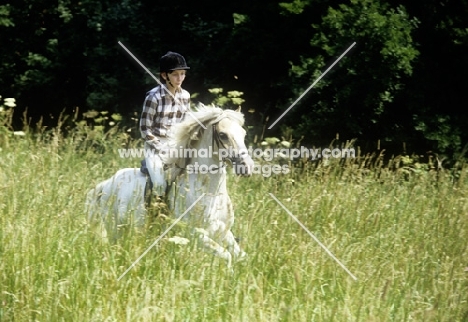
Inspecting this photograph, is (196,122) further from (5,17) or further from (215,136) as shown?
(5,17)

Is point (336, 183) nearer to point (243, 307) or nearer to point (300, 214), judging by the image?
point (300, 214)

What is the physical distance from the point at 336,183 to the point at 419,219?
0.95m

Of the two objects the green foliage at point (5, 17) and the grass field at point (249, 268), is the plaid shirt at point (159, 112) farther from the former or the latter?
the green foliage at point (5, 17)

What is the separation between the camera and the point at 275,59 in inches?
493

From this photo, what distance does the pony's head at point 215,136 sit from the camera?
537cm

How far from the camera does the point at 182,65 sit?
621 centimetres

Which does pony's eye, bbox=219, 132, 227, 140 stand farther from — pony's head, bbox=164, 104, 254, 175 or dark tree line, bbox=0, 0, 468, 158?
dark tree line, bbox=0, 0, 468, 158

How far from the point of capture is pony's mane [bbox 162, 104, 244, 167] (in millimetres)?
5680

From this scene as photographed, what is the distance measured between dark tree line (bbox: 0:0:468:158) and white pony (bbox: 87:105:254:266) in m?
5.01

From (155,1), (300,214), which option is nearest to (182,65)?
(300,214)

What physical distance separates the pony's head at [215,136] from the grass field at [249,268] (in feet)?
1.69

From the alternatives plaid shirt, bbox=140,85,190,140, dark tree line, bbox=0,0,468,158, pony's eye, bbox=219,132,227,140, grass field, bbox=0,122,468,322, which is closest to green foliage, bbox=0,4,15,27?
dark tree line, bbox=0,0,468,158

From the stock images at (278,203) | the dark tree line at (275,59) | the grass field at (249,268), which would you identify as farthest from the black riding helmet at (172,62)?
the dark tree line at (275,59)

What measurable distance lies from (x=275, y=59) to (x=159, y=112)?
6.57 meters
